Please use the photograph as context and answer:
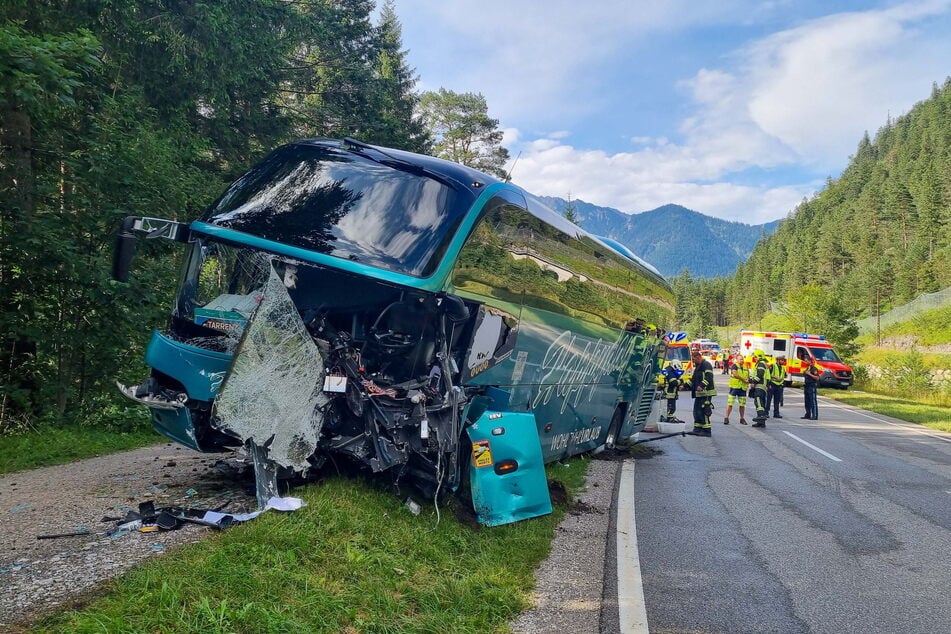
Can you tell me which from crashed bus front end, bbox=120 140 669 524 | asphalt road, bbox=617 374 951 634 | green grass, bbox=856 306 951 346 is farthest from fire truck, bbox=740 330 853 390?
crashed bus front end, bbox=120 140 669 524

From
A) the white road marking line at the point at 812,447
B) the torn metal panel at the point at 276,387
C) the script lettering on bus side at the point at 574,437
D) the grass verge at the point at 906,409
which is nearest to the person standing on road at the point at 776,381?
the white road marking line at the point at 812,447

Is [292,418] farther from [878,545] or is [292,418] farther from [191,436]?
[878,545]

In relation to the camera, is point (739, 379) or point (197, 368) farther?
point (739, 379)

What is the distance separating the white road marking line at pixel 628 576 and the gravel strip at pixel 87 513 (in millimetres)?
2852

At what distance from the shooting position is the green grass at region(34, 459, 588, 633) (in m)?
3.33

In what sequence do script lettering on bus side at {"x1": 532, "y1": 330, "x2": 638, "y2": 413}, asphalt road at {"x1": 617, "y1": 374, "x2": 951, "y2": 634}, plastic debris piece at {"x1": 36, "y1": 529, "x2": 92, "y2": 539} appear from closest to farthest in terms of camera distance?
asphalt road at {"x1": 617, "y1": 374, "x2": 951, "y2": 634}, plastic debris piece at {"x1": 36, "y1": 529, "x2": 92, "y2": 539}, script lettering on bus side at {"x1": 532, "y1": 330, "x2": 638, "y2": 413}

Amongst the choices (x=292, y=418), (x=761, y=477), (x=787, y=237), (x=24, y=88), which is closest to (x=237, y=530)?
(x=292, y=418)

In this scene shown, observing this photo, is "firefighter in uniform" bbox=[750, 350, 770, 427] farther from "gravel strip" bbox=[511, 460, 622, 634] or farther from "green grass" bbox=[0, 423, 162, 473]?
"green grass" bbox=[0, 423, 162, 473]

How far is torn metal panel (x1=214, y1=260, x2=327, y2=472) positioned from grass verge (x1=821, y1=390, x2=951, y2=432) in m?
16.9

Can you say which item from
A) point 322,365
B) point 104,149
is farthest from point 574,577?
point 104,149

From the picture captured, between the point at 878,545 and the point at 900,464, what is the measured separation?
17.9 feet

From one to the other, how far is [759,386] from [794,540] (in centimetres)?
1084

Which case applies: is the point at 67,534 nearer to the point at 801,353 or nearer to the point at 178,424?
the point at 178,424

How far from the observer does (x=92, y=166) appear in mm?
8961
